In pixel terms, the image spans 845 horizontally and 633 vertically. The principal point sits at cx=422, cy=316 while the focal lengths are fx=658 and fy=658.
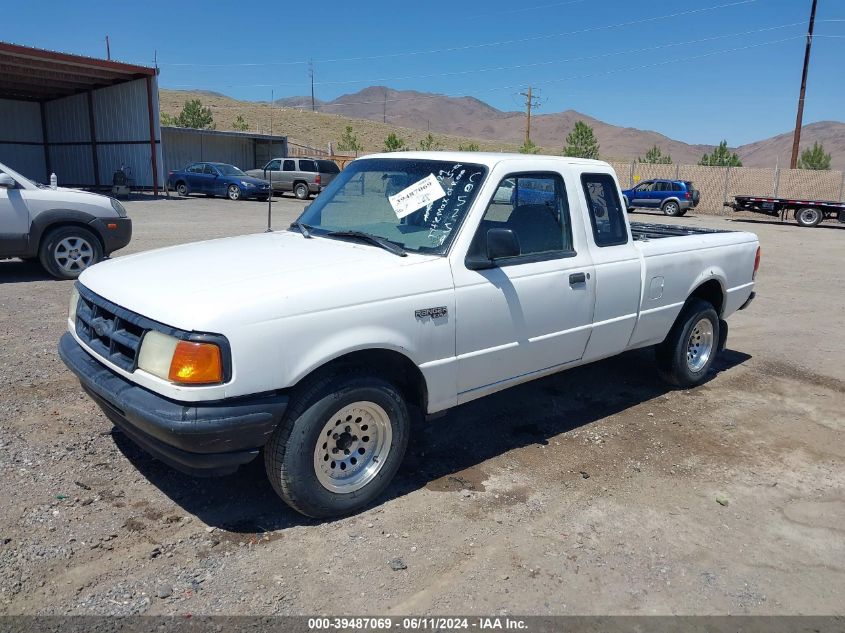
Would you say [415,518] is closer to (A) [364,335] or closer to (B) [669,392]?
(A) [364,335]

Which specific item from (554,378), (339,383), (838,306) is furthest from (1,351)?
(838,306)

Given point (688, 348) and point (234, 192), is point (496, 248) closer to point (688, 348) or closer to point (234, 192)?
point (688, 348)

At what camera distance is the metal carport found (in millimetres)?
23453

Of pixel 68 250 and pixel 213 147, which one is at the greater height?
pixel 213 147

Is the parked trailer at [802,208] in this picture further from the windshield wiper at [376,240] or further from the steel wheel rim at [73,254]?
the windshield wiper at [376,240]

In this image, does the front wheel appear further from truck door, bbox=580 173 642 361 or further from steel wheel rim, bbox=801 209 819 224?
truck door, bbox=580 173 642 361

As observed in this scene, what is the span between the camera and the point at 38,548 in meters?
3.14

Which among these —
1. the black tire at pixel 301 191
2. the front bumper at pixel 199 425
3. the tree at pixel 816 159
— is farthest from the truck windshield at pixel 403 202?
the tree at pixel 816 159

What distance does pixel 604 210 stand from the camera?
4.71 metres

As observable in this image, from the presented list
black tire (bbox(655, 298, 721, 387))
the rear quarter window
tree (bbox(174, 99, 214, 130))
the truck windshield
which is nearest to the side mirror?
the truck windshield

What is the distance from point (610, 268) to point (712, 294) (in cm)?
186

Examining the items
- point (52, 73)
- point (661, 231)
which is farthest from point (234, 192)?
point (661, 231)

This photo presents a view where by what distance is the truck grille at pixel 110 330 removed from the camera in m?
3.19

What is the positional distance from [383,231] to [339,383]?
115 cm
